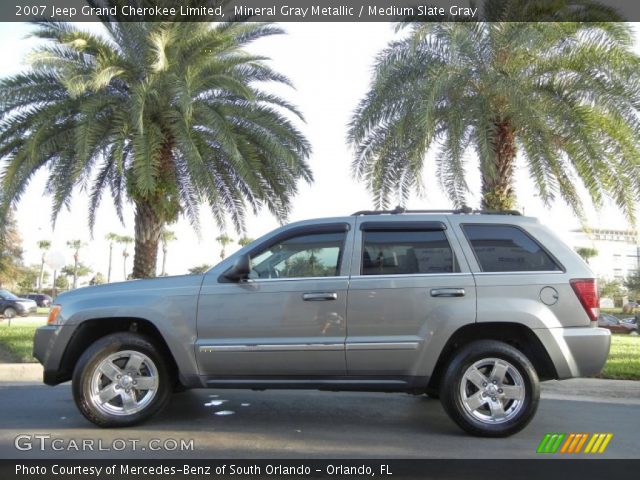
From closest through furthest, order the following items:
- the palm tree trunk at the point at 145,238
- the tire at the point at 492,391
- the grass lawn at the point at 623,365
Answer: the tire at the point at 492,391 → the grass lawn at the point at 623,365 → the palm tree trunk at the point at 145,238

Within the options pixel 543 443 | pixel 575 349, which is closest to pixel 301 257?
pixel 575 349

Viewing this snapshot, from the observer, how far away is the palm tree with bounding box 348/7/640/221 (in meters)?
10.4

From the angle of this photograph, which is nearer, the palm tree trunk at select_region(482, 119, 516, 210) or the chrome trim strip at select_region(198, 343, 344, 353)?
the chrome trim strip at select_region(198, 343, 344, 353)

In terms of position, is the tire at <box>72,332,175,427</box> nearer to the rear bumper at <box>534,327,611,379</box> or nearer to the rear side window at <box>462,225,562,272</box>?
the rear side window at <box>462,225,562,272</box>

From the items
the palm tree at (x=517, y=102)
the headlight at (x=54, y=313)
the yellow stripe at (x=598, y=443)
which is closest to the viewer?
the yellow stripe at (x=598, y=443)

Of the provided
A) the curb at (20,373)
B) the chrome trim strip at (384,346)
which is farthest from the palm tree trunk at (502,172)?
the curb at (20,373)

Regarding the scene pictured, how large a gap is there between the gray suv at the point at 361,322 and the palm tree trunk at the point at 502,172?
6413mm

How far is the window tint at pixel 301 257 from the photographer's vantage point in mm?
5363

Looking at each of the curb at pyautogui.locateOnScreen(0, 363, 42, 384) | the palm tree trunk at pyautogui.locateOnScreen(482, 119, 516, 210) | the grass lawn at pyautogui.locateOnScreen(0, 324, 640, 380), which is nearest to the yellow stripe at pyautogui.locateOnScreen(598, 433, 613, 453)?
the grass lawn at pyautogui.locateOnScreen(0, 324, 640, 380)

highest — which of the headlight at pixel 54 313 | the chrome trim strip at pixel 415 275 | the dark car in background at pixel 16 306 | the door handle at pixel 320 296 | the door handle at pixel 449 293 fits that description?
the chrome trim strip at pixel 415 275

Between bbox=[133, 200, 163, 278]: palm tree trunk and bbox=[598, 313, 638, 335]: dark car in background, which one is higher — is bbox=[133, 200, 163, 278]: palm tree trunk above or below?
above

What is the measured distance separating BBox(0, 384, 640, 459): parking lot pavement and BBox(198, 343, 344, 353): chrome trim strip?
756 millimetres

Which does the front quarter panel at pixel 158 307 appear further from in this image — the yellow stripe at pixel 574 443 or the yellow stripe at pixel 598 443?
the yellow stripe at pixel 598 443

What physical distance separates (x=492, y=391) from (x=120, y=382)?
3.37 meters
